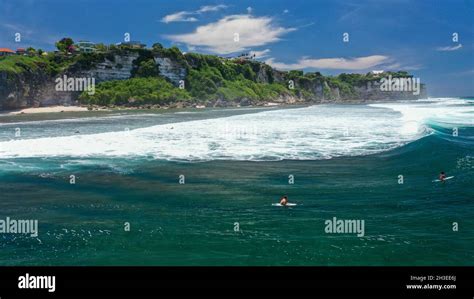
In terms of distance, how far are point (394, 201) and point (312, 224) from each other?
448 centimetres

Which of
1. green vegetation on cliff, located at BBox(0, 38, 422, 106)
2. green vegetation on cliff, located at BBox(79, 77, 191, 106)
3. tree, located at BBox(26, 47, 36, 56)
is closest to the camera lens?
green vegetation on cliff, located at BBox(0, 38, 422, 106)

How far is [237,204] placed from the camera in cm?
1641

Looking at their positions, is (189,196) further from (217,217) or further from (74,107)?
(74,107)

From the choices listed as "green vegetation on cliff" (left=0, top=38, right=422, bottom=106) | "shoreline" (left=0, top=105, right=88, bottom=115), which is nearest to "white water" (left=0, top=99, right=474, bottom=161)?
"shoreline" (left=0, top=105, right=88, bottom=115)

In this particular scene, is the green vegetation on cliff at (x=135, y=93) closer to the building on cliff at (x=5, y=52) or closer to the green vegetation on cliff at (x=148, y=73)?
Answer: the green vegetation on cliff at (x=148, y=73)

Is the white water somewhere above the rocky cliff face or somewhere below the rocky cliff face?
below

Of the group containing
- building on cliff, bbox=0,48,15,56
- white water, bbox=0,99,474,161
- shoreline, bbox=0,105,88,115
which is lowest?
white water, bbox=0,99,474,161

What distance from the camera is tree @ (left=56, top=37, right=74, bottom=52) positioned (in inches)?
5261

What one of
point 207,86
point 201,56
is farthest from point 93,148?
point 201,56

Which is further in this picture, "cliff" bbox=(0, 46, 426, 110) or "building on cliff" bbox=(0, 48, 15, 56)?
"building on cliff" bbox=(0, 48, 15, 56)

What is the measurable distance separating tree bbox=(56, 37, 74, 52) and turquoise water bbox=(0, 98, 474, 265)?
113 m

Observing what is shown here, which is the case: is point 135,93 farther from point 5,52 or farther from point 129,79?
point 5,52

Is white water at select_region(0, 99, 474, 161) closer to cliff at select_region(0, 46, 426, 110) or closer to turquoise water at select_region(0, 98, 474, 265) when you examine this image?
turquoise water at select_region(0, 98, 474, 265)

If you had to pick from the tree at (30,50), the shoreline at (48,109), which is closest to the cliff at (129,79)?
the shoreline at (48,109)
